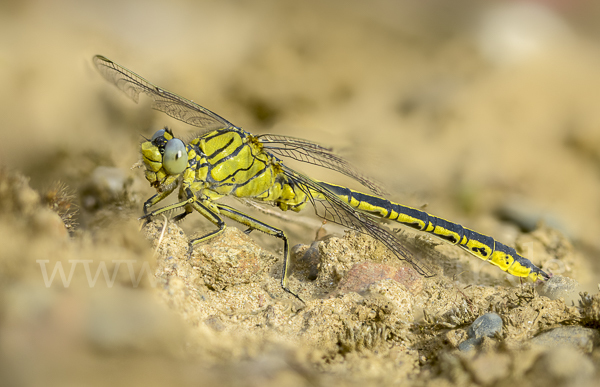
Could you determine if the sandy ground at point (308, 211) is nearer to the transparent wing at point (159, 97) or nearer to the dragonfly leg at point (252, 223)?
the dragonfly leg at point (252, 223)

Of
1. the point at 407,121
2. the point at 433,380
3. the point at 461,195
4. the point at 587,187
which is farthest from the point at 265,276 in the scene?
the point at 587,187

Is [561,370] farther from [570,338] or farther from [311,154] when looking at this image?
[311,154]

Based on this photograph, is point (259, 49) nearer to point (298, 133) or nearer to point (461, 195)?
point (298, 133)

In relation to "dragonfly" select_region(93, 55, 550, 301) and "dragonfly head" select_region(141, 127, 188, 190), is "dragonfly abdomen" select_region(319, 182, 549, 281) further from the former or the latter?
"dragonfly head" select_region(141, 127, 188, 190)

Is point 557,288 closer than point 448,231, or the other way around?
point 557,288

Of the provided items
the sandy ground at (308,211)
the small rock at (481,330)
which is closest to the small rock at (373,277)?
the sandy ground at (308,211)

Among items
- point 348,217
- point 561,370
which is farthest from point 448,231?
point 561,370

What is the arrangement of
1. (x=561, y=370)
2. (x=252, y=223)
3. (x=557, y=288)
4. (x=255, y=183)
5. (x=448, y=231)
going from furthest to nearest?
(x=448, y=231) < (x=255, y=183) < (x=252, y=223) < (x=557, y=288) < (x=561, y=370)
